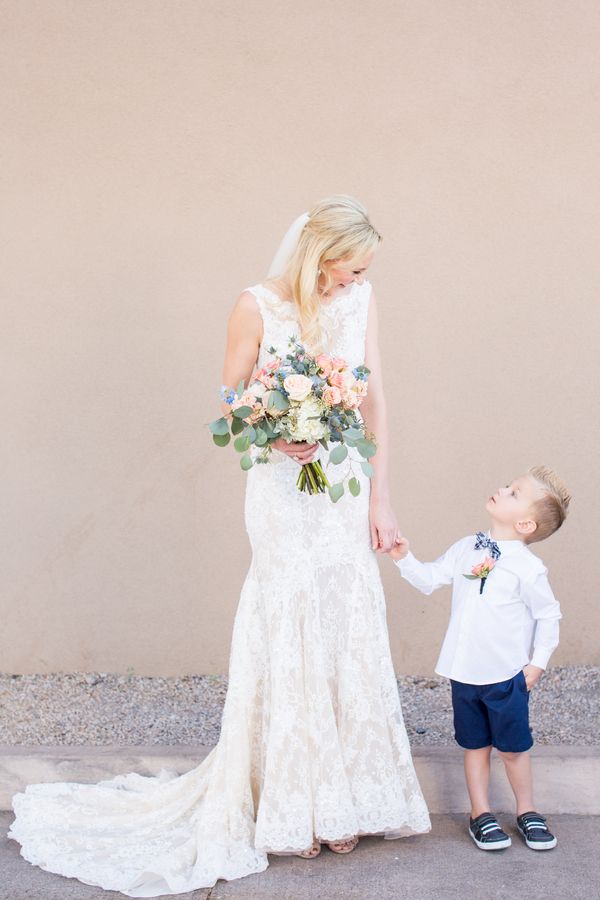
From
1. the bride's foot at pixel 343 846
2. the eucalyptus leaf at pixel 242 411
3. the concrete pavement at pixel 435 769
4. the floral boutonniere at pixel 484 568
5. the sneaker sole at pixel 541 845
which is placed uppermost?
the eucalyptus leaf at pixel 242 411

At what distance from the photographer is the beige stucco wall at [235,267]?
4973 mm

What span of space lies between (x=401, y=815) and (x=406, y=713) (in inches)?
48.5

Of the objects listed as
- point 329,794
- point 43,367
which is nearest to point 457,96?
point 43,367

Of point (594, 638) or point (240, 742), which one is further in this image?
point (594, 638)

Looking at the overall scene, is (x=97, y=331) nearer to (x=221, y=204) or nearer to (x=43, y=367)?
(x=43, y=367)

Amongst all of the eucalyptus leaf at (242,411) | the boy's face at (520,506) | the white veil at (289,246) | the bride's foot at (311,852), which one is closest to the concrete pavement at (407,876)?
the bride's foot at (311,852)

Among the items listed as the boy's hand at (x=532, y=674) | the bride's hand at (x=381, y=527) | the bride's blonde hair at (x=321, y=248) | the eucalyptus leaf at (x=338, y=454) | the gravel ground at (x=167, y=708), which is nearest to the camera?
the eucalyptus leaf at (x=338, y=454)

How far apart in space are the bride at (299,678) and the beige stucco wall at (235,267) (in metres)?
1.46

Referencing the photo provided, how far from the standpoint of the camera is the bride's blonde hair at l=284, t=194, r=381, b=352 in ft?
11.3

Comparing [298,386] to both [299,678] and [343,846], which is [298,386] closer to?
[299,678]

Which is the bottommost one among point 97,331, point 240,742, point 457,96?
point 240,742

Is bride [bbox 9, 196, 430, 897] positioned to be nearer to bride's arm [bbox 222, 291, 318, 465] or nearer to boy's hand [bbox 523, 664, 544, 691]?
bride's arm [bbox 222, 291, 318, 465]

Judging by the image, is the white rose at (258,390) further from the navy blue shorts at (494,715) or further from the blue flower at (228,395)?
the navy blue shorts at (494,715)

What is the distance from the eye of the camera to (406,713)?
480 cm
